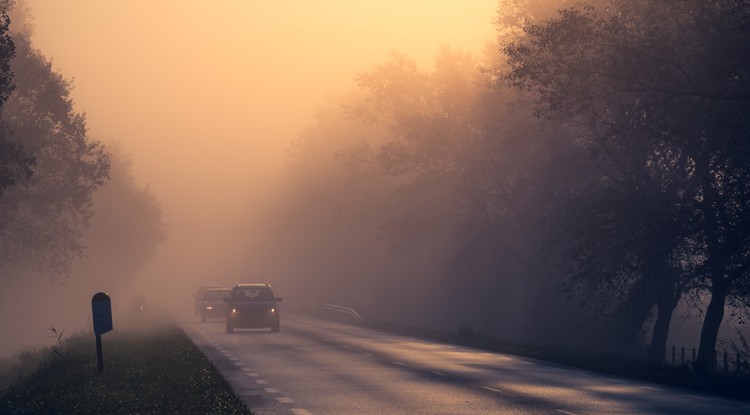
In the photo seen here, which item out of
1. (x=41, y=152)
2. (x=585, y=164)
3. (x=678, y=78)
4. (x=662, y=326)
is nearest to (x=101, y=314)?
(x=678, y=78)

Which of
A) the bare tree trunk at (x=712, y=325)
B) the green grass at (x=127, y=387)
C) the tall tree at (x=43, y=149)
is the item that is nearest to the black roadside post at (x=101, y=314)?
the green grass at (x=127, y=387)

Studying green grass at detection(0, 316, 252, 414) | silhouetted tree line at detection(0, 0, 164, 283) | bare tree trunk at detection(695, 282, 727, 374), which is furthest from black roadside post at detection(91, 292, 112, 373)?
silhouetted tree line at detection(0, 0, 164, 283)

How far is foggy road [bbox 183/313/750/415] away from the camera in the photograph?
1795 cm

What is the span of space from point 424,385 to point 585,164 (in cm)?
1874

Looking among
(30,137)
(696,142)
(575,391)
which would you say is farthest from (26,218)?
(575,391)

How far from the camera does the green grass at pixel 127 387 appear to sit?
17.3 metres

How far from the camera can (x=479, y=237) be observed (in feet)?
174

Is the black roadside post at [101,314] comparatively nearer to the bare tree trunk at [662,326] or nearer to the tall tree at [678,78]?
the tall tree at [678,78]

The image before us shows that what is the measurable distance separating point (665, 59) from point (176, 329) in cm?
2605

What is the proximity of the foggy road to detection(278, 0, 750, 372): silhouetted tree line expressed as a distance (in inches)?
142

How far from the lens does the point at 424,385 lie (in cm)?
2189

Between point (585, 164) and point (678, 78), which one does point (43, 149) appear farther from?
point (678, 78)

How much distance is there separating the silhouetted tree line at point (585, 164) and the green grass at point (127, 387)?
29.3ft

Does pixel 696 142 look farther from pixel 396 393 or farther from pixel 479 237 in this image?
pixel 479 237
